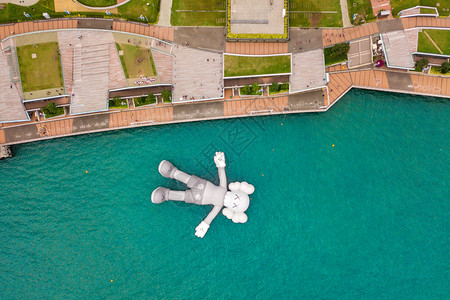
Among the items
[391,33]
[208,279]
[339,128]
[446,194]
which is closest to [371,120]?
[339,128]

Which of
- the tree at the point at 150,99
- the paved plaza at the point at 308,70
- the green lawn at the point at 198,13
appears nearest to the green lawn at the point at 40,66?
the tree at the point at 150,99

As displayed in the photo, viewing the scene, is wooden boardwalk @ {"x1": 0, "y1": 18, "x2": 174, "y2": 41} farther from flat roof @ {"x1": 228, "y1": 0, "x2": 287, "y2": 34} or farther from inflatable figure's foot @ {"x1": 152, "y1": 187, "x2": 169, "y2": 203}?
inflatable figure's foot @ {"x1": 152, "y1": 187, "x2": 169, "y2": 203}

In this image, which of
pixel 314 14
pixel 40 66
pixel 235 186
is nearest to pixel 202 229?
pixel 235 186

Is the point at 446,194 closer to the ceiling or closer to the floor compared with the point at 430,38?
closer to the floor

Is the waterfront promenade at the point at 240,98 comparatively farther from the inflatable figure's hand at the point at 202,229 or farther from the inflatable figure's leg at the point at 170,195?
the inflatable figure's hand at the point at 202,229

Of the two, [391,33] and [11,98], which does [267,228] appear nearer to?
[391,33]
